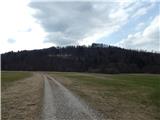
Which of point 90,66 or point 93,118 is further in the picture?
point 90,66

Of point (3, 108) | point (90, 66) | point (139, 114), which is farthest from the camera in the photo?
point (90, 66)

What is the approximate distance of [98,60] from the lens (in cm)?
18888

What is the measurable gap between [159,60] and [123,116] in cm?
16171

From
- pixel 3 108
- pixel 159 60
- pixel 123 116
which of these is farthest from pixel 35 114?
pixel 159 60

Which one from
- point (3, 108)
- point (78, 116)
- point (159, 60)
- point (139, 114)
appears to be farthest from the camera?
point (159, 60)

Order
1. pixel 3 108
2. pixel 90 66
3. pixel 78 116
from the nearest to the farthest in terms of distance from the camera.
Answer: pixel 78 116, pixel 3 108, pixel 90 66

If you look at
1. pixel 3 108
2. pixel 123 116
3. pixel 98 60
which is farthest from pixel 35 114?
pixel 98 60

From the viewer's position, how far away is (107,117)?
12883mm

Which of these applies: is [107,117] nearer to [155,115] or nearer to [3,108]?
[155,115]

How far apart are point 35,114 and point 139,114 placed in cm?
536

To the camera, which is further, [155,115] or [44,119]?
[155,115]

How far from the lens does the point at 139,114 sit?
14.2m

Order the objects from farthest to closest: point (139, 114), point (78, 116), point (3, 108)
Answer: point (3, 108) → point (139, 114) → point (78, 116)

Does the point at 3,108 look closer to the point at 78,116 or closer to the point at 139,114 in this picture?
the point at 78,116
